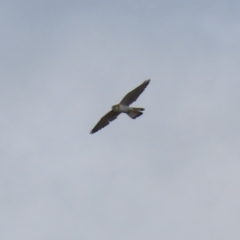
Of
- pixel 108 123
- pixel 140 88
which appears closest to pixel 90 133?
pixel 108 123

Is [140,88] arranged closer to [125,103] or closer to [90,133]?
[125,103]

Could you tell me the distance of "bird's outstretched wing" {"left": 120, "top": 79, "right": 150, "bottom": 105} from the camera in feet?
106

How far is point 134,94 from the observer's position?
32781 mm

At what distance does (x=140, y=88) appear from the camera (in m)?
32.5

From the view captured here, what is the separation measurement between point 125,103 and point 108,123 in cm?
176

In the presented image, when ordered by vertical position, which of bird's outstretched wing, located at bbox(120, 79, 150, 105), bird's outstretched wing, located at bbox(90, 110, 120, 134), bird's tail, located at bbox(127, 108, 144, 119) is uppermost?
bird's outstretched wing, located at bbox(120, 79, 150, 105)

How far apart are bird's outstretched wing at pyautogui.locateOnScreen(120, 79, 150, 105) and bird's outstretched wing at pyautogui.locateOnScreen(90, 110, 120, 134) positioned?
1.18 meters

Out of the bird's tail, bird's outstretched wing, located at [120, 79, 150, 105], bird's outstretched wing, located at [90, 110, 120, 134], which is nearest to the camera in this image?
bird's outstretched wing, located at [120, 79, 150, 105]

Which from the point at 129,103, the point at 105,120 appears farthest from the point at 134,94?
the point at 105,120

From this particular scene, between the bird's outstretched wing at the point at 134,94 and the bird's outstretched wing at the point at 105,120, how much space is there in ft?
3.87

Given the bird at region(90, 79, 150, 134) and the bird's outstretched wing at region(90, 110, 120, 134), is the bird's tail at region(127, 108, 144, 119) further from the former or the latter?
the bird's outstretched wing at region(90, 110, 120, 134)

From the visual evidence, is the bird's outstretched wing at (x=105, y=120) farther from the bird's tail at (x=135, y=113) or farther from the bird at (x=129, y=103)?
the bird's tail at (x=135, y=113)

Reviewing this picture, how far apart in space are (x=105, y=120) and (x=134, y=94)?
2.42 meters

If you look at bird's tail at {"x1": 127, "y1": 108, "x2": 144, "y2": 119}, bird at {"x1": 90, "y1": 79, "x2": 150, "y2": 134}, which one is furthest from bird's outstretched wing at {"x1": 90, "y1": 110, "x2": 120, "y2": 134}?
bird's tail at {"x1": 127, "y1": 108, "x2": 144, "y2": 119}
